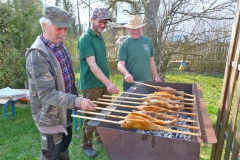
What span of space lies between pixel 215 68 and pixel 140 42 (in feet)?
25.2

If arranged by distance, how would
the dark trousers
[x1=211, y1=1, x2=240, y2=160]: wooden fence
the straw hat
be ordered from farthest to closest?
1. the straw hat
2. the dark trousers
3. [x1=211, y1=1, x2=240, y2=160]: wooden fence

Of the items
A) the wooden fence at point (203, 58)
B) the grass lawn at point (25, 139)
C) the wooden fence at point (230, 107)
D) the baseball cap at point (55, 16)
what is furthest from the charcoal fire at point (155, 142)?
the wooden fence at point (203, 58)

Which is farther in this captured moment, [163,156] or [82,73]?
[82,73]

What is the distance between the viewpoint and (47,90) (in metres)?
2.08

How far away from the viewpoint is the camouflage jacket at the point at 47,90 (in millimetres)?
2055

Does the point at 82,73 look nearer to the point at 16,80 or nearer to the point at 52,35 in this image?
the point at 52,35

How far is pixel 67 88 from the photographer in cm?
250

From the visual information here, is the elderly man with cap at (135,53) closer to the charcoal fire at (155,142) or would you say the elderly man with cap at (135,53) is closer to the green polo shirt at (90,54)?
the green polo shirt at (90,54)

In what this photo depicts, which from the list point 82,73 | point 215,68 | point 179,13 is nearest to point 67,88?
point 82,73

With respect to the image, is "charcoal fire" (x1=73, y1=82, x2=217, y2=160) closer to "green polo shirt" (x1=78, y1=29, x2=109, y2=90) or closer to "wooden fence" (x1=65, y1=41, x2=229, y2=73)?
"green polo shirt" (x1=78, y1=29, x2=109, y2=90)

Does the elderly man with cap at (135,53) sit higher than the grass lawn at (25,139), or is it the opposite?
the elderly man with cap at (135,53)

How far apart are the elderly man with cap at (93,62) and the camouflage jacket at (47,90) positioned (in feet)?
2.60

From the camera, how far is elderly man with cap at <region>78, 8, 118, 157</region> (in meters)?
2.99

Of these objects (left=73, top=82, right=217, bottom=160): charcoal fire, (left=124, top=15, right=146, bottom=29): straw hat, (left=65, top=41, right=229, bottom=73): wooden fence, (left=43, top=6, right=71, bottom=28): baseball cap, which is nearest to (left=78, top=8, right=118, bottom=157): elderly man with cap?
(left=124, top=15, right=146, bottom=29): straw hat
